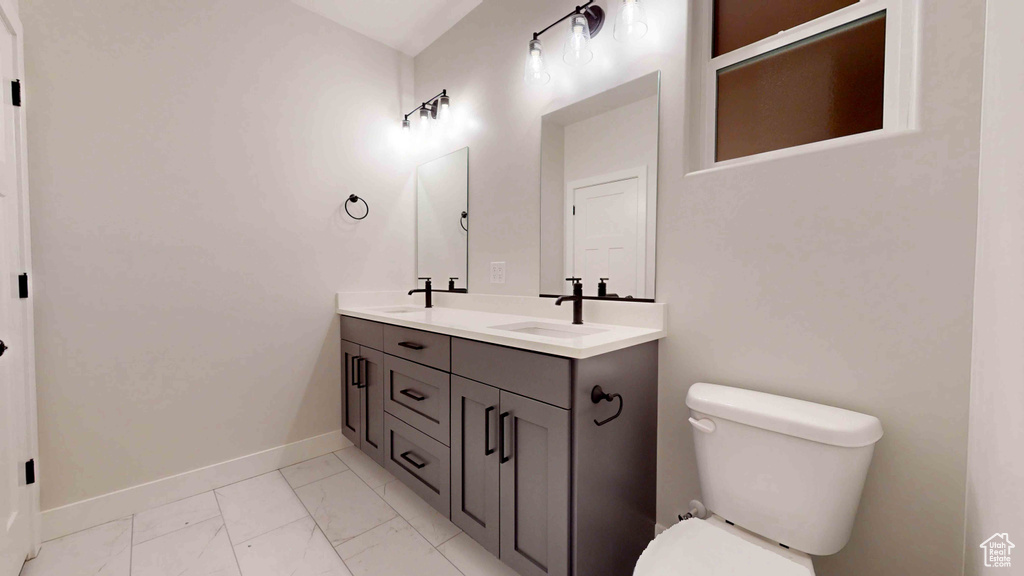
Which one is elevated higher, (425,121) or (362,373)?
(425,121)

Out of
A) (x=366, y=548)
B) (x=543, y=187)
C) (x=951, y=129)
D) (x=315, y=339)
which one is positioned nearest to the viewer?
(x=951, y=129)

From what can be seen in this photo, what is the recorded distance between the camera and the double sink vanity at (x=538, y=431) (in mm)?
1093

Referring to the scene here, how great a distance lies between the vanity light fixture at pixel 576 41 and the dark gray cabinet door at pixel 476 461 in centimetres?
140

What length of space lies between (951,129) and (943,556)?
3.42 feet

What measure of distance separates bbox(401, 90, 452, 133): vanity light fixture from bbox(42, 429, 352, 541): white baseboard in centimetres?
200

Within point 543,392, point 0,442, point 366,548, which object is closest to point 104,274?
point 0,442

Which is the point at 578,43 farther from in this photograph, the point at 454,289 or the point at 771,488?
the point at 771,488

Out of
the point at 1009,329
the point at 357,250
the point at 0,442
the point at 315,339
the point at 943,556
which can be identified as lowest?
the point at 943,556

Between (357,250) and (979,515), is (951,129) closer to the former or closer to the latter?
(979,515)

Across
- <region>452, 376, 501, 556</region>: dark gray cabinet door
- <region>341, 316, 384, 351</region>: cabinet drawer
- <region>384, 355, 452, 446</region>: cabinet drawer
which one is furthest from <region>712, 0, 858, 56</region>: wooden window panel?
<region>341, 316, 384, 351</region>: cabinet drawer

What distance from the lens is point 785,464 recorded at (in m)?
0.98

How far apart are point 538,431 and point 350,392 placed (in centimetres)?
146

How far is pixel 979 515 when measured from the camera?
78cm

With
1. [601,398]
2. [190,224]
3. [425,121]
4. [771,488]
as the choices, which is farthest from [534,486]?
[425,121]
